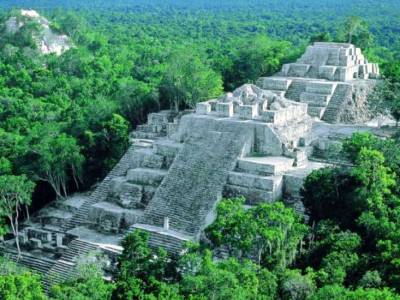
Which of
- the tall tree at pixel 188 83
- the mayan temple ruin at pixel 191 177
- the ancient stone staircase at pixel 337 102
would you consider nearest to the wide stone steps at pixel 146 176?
the mayan temple ruin at pixel 191 177

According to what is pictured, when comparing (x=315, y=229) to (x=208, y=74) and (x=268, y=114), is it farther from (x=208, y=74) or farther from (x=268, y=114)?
(x=208, y=74)

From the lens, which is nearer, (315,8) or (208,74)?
(208,74)

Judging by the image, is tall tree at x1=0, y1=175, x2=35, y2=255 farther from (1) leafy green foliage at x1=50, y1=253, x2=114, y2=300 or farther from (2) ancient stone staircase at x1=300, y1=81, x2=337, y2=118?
(2) ancient stone staircase at x1=300, y1=81, x2=337, y2=118

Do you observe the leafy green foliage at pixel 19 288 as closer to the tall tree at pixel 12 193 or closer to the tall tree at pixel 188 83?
the tall tree at pixel 12 193

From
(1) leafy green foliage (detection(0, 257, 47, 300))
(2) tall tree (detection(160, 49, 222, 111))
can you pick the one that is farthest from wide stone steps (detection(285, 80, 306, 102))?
(1) leafy green foliage (detection(0, 257, 47, 300))

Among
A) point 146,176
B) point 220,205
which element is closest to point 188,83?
point 146,176

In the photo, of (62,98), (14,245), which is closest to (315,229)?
(14,245)

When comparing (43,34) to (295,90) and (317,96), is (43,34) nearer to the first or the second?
(295,90)
